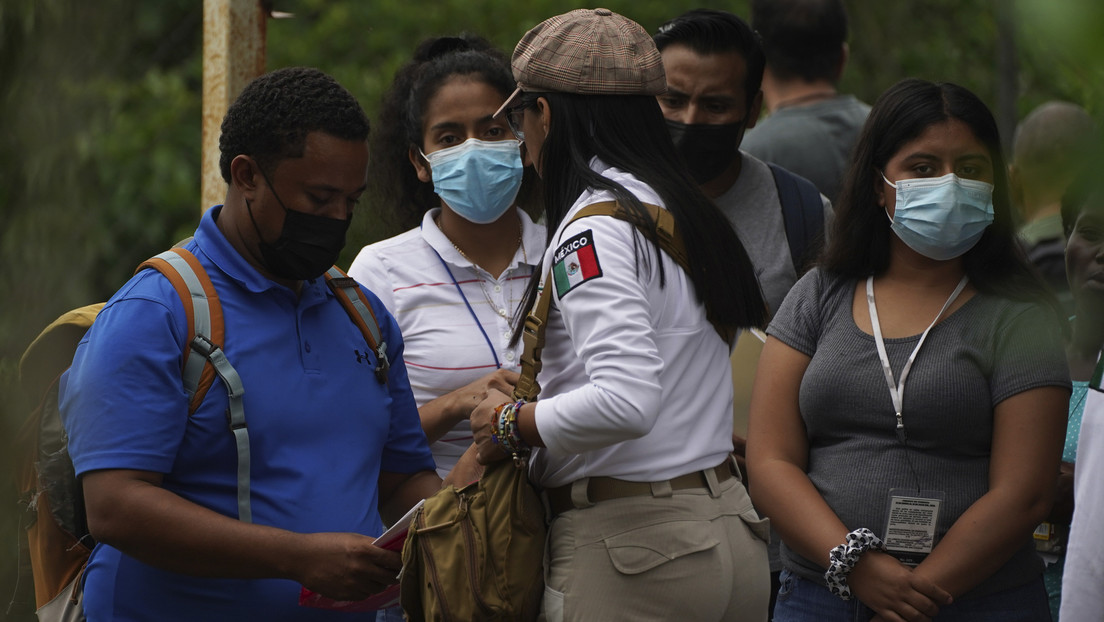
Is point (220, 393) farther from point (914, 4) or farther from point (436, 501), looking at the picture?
point (914, 4)

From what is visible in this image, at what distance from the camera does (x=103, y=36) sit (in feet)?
2.89

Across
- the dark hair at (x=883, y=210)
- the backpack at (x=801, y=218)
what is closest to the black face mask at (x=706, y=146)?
the backpack at (x=801, y=218)

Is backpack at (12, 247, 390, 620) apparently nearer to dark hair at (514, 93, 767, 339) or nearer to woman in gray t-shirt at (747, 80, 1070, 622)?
dark hair at (514, 93, 767, 339)

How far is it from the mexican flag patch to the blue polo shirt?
1.94ft

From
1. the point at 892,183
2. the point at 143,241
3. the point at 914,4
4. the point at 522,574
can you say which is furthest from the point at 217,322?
the point at 914,4

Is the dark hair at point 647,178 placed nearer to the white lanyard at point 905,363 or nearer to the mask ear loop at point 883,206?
the white lanyard at point 905,363

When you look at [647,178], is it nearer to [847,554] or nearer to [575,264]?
[575,264]

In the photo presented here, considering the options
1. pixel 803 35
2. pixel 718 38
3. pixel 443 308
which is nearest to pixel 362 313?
pixel 443 308

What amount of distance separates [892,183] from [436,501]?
154cm

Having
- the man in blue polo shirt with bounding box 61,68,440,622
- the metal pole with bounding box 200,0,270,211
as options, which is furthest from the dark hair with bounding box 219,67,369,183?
the metal pole with bounding box 200,0,270,211

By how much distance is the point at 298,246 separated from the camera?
261cm

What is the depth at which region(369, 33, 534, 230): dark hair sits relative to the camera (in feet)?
12.1

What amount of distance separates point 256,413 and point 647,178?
3.13 ft

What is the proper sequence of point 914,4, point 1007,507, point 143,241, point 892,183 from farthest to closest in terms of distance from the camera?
point 914,4 < point 143,241 < point 892,183 < point 1007,507
